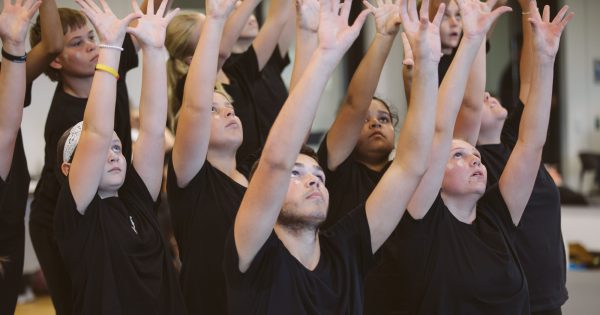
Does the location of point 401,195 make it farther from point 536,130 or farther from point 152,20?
point 152,20

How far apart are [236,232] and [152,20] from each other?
2.21 ft

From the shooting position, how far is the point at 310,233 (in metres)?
2.36

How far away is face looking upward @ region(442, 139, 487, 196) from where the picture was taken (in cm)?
275

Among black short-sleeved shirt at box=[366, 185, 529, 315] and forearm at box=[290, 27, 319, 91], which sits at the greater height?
forearm at box=[290, 27, 319, 91]

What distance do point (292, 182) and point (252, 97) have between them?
1.21 meters

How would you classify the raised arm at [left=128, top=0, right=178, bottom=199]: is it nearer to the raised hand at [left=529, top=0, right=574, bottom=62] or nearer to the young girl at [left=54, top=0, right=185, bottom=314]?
the young girl at [left=54, top=0, right=185, bottom=314]

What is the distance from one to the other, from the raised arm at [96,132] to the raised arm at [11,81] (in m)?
0.35

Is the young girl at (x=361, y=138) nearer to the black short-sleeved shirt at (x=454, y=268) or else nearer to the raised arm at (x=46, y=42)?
the black short-sleeved shirt at (x=454, y=268)

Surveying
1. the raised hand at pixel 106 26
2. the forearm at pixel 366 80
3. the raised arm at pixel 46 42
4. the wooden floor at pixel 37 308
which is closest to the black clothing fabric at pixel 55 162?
the raised arm at pixel 46 42

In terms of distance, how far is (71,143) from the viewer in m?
2.61

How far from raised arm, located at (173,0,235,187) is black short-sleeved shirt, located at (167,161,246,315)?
111mm

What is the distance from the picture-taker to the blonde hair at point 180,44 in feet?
11.3

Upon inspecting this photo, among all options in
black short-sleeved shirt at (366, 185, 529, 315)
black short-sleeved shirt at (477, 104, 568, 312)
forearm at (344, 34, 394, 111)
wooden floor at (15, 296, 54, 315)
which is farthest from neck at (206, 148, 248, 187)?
wooden floor at (15, 296, 54, 315)

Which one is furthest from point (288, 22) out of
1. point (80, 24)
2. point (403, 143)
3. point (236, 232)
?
point (236, 232)
